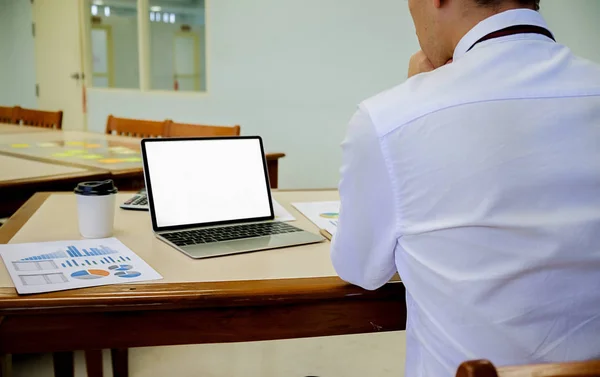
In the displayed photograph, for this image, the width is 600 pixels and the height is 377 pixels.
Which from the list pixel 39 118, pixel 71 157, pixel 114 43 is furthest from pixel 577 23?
pixel 114 43

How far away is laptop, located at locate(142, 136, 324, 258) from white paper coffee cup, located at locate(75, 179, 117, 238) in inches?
3.7

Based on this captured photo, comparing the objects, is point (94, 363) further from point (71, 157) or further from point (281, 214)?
point (71, 157)

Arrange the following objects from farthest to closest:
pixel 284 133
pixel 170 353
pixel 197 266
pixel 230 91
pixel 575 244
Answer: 1. pixel 230 91
2. pixel 284 133
3. pixel 170 353
4. pixel 197 266
5. pixel 575 244

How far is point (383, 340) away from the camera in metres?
2.41

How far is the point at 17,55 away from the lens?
22.5 ft

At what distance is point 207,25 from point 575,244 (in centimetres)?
453

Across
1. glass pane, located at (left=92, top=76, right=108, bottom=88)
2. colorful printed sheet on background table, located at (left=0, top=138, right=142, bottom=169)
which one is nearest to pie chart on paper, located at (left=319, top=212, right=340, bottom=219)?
colorful printed sheet on background table, located at (left=0, top=138, right=142, bottom=169)

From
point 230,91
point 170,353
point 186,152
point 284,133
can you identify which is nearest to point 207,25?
point 230,91

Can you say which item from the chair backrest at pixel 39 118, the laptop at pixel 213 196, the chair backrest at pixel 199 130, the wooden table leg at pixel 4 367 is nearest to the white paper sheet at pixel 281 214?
the laptop at pixel 213 196

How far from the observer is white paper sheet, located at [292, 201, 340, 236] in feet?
4.50

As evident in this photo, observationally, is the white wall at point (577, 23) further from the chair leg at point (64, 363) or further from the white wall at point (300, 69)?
the chair leg at point (64, 363)

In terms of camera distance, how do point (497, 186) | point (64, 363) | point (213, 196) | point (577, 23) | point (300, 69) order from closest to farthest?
point (497, 186)
point (213, 196)
point (64, 363)
point (577, 23)
point (300, 69)

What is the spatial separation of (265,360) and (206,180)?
112 centimetres

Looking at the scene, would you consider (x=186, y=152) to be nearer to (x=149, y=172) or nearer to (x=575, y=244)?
(x=149, y=172)
